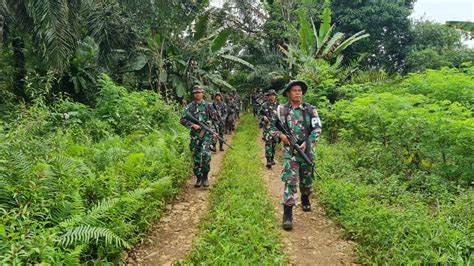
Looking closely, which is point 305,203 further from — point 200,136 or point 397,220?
point 200,136

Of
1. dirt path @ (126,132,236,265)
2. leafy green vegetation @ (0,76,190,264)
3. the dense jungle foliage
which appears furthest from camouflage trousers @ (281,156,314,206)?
leafy green vegetation @ (0,76,190,264)

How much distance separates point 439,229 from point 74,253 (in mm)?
3628

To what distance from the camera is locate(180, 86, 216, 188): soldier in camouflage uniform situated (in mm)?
6535

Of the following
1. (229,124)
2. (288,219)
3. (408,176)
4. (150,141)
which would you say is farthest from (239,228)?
(229,124)

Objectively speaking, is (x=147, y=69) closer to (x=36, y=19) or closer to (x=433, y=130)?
(x=36, y=19)

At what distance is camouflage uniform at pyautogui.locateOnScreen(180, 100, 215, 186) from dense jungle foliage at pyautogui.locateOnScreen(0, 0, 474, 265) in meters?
0.47

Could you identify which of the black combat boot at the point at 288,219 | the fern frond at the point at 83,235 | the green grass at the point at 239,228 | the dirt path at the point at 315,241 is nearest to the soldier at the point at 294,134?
the black combat boot at the point at 288,219

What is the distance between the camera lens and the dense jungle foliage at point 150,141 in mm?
3596

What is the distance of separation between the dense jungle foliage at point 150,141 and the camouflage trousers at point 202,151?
0.46 m

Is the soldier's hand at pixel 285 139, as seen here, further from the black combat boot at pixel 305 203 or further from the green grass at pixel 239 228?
the black combat boot at pixel 305 203

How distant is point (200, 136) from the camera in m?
6.54

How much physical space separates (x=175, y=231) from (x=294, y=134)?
2.05 m

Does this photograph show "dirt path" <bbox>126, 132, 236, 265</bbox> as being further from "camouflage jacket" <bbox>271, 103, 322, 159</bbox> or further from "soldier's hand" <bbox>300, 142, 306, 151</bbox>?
"soldier's hand" <bbox>300, 142, 306, 151</bbox>

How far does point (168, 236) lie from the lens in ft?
15.0
